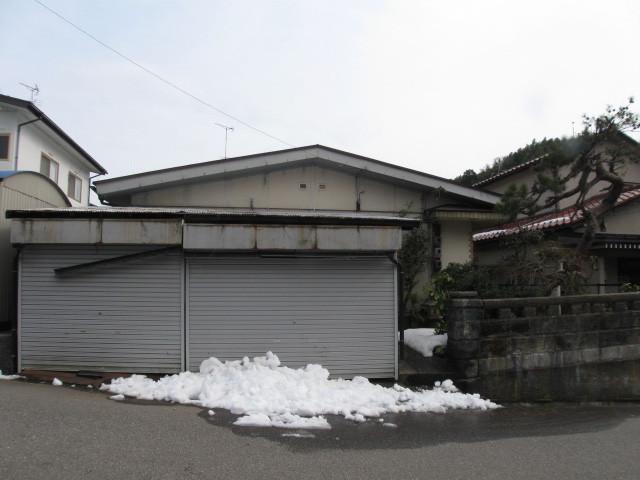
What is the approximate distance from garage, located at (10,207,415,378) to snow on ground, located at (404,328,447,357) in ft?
3.05

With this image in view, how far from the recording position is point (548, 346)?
7992 millimetres

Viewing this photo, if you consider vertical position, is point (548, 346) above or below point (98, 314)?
below

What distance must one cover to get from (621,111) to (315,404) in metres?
8.40

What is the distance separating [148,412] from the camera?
5578mm

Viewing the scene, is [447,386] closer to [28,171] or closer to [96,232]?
[96,232]

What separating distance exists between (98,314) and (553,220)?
11.3 meters

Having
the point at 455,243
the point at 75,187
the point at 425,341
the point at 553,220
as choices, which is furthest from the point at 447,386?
the point at 75,187

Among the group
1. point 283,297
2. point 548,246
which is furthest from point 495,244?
point 283,297

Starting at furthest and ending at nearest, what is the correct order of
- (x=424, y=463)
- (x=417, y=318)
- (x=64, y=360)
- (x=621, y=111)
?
(x=417, y=318), (x=621, y=111), (x=64, y=360), (x=424, y=463)

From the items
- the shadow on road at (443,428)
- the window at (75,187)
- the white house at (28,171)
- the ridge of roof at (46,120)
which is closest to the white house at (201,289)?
the white house at (28,171)

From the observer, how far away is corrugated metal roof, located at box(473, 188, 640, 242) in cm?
1113

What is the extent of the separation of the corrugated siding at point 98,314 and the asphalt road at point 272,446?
3.35ft

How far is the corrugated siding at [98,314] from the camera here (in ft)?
23.9

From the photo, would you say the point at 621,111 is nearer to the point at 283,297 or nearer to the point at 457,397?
the point at 457,397
